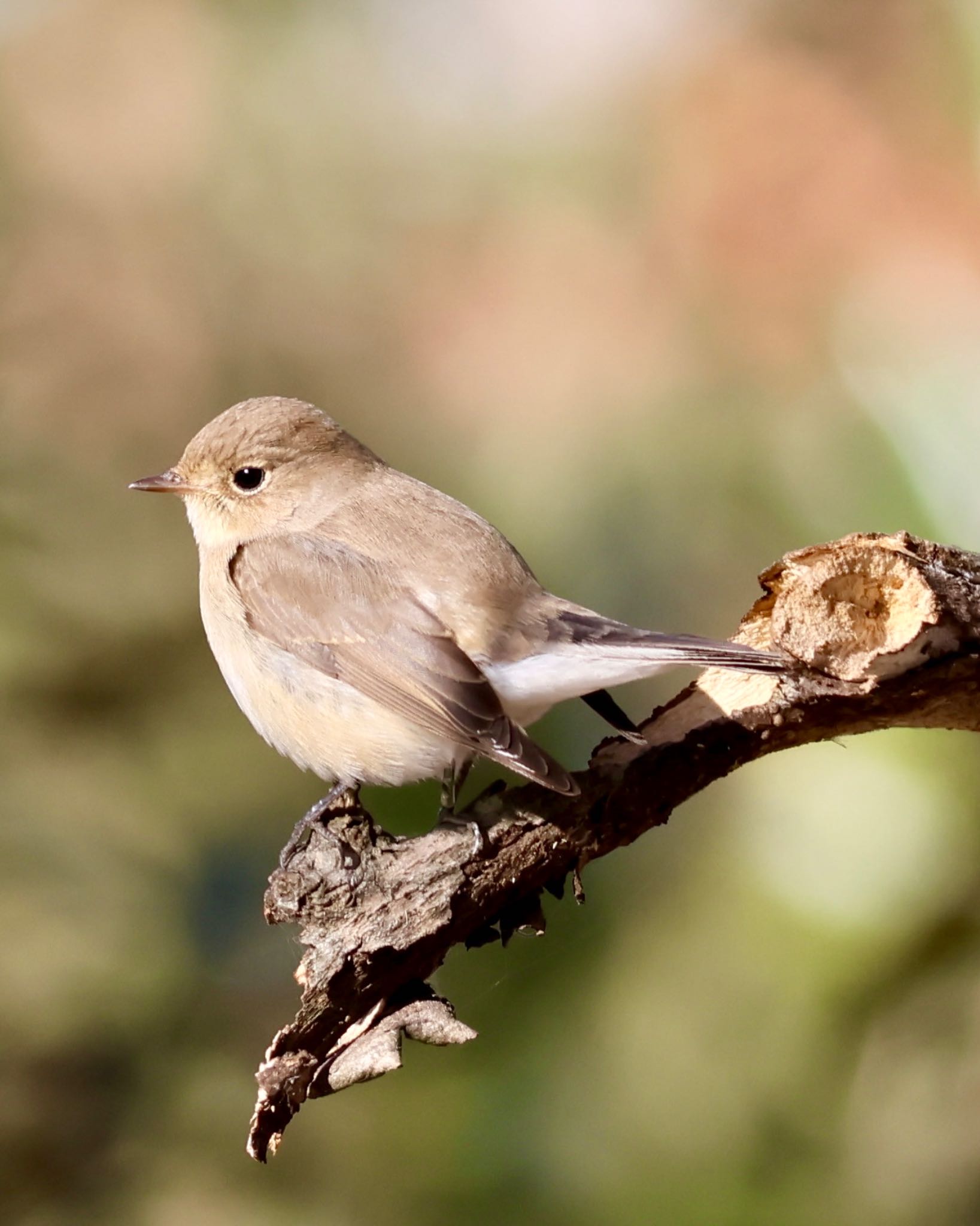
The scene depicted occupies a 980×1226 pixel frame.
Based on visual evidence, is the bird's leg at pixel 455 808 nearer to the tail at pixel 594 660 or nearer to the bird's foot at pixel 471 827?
the bird's foot at pixel 471 827

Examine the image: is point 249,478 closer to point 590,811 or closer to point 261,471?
point 261,471

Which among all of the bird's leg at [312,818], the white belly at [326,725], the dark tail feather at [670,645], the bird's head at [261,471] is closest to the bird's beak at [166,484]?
the bird's head at [261,471]

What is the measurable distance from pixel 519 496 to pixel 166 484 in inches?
49.7

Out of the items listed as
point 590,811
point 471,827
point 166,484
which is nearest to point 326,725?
point 471,827

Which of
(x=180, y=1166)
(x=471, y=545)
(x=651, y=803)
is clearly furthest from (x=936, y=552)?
(x=180, y=1166)

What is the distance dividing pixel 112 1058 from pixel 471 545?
1716 mm

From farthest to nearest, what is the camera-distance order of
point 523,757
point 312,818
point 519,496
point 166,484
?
1. point 519,496
2. point 166,484
3. point 312,818
4. point 523,757

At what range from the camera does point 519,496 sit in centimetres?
333

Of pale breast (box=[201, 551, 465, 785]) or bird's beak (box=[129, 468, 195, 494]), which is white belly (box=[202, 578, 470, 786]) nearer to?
pale breast (box=[201, 551, 465, 785])

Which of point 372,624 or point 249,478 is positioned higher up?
point 249,478

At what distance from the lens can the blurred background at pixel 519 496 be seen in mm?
2861

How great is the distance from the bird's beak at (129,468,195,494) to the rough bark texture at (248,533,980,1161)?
769 mm

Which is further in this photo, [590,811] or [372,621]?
[372,621]

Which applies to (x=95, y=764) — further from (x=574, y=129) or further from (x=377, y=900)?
(x=574, y=129)
